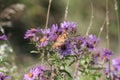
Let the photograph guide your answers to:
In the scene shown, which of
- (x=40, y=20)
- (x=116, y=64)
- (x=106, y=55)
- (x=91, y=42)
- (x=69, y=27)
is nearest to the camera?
(x=69, y=27)

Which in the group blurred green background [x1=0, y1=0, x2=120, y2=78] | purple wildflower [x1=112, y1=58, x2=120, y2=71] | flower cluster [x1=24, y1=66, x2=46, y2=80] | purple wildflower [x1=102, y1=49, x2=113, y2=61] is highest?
blurred green background [x1=0, y1=0, x2=120, y2=78]

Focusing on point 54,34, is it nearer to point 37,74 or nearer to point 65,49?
point 65,49

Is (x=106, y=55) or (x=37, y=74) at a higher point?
(x=106, y=55)

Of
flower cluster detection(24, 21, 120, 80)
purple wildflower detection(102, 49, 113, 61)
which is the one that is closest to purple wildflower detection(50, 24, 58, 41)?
flower cluster detection(24, 21, 120, 80)

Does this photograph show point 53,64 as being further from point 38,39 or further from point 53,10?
point 53,10

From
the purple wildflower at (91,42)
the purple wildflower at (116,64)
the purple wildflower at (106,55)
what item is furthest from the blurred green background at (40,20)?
the purple wildflower at (91,42)

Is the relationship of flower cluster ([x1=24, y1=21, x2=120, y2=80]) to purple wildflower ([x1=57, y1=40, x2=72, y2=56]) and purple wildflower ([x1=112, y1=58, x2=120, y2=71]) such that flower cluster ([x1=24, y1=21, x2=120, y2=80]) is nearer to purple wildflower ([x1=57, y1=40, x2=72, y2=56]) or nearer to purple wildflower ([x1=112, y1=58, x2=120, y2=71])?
purple wildflower ([x1=57, y1=40, x2=72, y2=56])

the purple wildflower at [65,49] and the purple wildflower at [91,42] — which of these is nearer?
the purple wildflower at [65,49]

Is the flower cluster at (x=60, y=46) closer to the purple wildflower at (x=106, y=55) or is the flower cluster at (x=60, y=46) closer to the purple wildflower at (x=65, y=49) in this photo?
the purple wildflower at (x=65, y=49)

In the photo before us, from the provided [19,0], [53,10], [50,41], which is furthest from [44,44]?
[53,10]

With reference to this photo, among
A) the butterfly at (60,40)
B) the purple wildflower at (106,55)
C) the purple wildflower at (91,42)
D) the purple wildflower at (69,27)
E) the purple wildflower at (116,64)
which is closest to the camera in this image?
the butterfly at (60,40)

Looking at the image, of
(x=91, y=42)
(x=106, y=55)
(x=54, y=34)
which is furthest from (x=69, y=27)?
(x=106, y=55)
